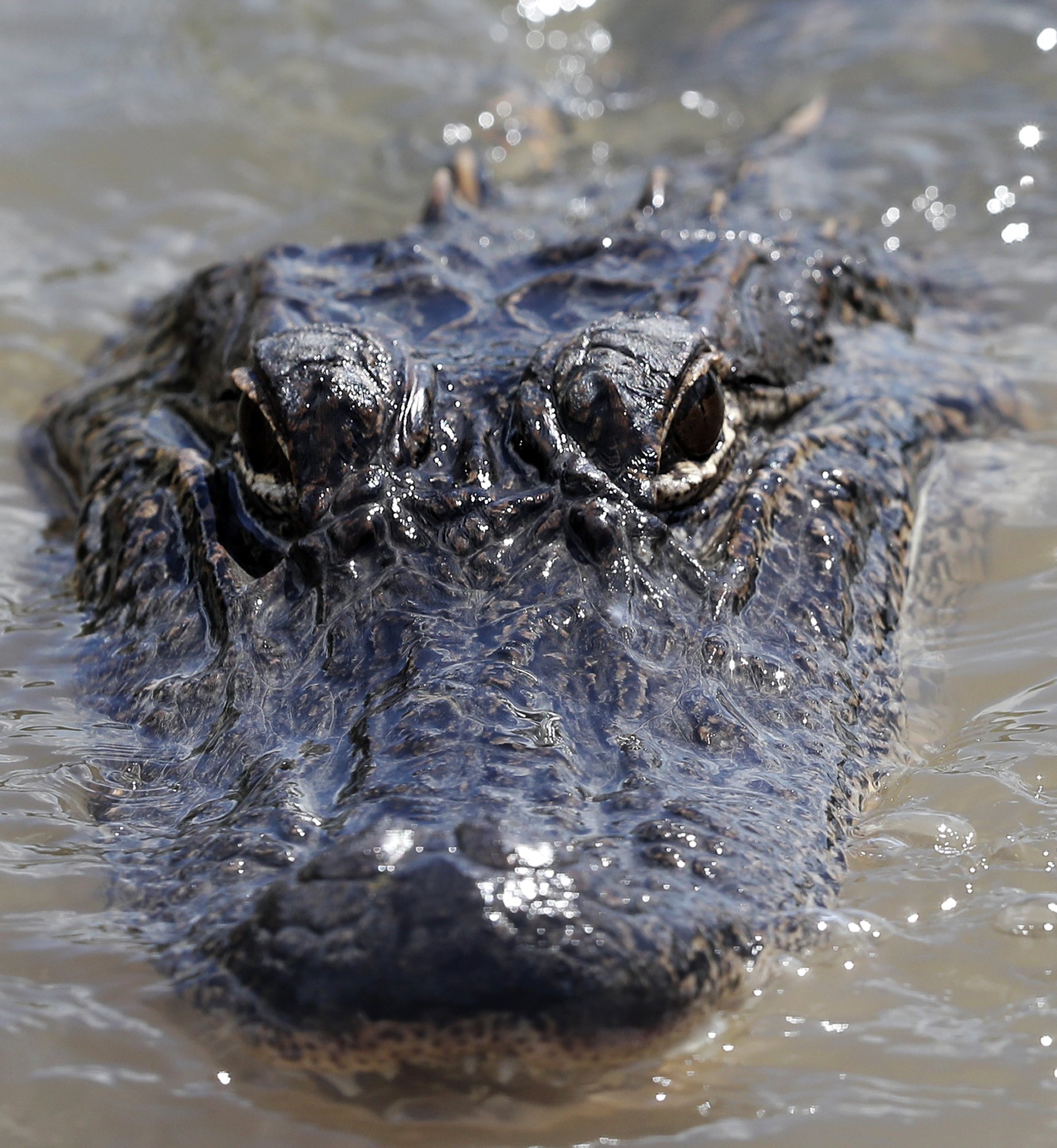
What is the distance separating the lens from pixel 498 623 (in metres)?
3.01

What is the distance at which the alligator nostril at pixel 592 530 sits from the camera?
320 cm

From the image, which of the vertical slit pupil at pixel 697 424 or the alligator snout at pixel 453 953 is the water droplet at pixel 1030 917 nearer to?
the alligator snout at pixel 453 953

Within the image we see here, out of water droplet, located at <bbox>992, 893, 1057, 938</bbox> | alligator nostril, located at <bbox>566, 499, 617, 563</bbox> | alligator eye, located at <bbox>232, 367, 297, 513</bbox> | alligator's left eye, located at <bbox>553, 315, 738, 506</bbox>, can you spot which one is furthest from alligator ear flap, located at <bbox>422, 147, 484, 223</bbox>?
water droplet, located at <bbox>992, 893, 1057, 938</bbox>

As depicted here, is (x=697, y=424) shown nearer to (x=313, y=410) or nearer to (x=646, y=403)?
(x=646, y=403)

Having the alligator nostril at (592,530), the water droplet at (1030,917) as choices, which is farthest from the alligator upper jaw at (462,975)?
the alligator nostril at (592,530)

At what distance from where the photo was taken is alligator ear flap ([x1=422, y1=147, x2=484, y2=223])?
5.72m

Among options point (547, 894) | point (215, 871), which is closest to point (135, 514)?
point (215, 871)

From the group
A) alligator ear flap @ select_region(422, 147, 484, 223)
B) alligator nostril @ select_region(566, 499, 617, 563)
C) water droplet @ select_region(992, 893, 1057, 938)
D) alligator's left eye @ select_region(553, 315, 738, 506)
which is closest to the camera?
water droplet @ select_region(992, 893, 1057, 938)

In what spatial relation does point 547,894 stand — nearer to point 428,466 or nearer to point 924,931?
point 924,931

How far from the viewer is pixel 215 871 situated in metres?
2.50

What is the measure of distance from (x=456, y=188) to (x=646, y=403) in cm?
330

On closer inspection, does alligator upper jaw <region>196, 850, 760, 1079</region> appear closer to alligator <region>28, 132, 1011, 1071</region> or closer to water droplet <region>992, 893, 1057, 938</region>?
alligator <region>28, 132, 1011, 1071</region>

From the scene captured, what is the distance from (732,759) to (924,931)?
20.1 inches

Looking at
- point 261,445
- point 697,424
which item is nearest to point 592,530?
point 697,424
